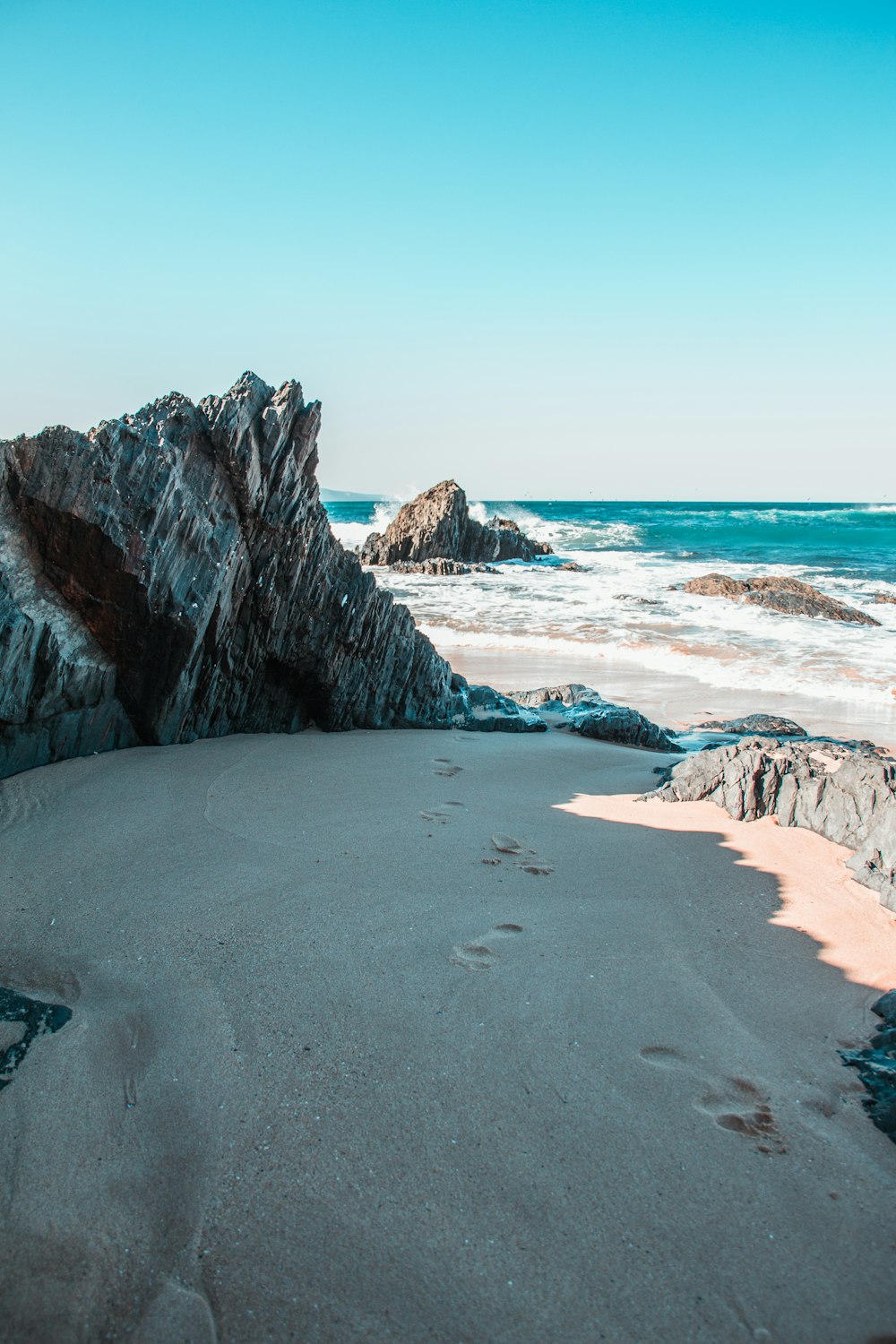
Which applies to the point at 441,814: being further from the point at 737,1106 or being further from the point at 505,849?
the point at 737,1106

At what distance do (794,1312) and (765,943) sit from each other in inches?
72.4

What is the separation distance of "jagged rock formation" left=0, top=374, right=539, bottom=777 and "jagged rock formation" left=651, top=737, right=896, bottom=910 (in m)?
3.36

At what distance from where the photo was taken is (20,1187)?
2.23 metres

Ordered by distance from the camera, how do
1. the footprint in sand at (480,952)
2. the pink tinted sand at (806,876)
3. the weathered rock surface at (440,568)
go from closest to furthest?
the footprint in sand at (480,952) → the pink tinted sand at (806,876) → the weathered rock surface at (440,568)

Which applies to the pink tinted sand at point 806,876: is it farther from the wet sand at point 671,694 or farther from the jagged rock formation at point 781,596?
the jagged rock formation at point 781,596

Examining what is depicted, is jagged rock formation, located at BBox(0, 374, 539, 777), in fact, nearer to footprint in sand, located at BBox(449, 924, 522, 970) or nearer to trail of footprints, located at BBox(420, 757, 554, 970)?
trail of footprints, located at BBox(420, 757, 554, 970)

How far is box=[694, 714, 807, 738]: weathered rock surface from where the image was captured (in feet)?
29.0

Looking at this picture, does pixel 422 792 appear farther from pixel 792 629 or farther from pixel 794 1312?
pixel 792 629

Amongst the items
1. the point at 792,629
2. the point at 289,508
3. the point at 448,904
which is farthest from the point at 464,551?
the point at 448,904

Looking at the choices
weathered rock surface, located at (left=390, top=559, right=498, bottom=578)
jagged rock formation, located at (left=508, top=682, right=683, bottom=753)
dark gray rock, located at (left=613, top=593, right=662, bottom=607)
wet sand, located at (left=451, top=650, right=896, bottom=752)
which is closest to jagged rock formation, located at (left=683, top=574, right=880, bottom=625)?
dark gray rock, located at (left=613, top=593, right=662, bottom=607)

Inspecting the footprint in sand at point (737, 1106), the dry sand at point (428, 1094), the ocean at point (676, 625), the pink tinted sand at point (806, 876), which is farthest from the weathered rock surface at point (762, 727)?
the footprint in sand at point (737, 1106)

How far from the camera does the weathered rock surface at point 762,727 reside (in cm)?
884

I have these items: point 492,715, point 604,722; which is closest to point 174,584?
point 492,715

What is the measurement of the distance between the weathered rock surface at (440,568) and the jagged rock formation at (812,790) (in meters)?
23.3
